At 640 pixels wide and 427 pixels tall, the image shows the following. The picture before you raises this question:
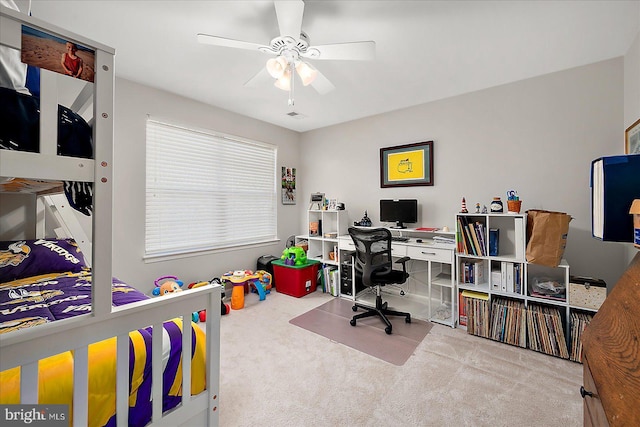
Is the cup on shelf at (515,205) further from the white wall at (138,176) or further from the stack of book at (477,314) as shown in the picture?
the white wall at (138,176)

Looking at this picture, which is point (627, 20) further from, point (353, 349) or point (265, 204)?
point (265, 204)

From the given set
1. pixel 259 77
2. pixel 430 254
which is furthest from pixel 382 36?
pixel 430 254

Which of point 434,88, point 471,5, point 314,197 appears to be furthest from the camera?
point 314,197

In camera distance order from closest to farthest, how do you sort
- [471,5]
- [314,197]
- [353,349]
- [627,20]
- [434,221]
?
1. [471,5]
2. [627,20]
3. [353,349]
4. [434,221]
5. [314,197]

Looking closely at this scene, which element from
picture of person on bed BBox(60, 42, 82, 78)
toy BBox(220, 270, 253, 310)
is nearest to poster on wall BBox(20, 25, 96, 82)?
picture of person on bed BBox(60, 42, 82, 78)

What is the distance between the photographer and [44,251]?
1.96 meters

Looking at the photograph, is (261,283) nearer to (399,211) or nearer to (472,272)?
(399,211)

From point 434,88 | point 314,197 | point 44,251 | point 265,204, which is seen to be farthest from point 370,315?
point 44,251

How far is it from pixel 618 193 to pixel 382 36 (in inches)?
69.7

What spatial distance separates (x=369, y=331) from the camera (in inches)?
101

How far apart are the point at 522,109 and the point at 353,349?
113 inches

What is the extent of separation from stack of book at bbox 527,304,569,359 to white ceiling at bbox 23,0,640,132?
2179 millimetres

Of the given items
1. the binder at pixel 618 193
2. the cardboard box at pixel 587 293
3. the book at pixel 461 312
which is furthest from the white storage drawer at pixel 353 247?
the binder at pixel 618 193

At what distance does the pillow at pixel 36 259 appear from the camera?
1.79 metres
